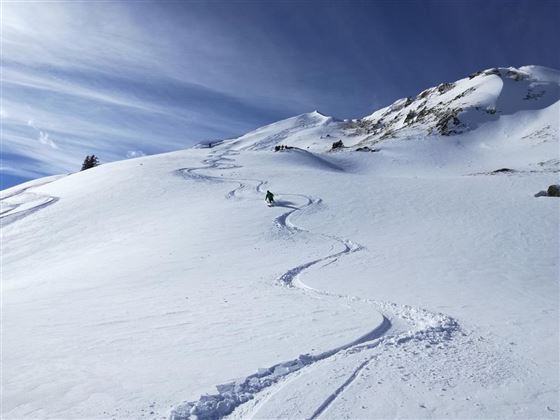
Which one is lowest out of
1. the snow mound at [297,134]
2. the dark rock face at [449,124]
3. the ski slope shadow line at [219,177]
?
the ski slope shadow line at [219,177]

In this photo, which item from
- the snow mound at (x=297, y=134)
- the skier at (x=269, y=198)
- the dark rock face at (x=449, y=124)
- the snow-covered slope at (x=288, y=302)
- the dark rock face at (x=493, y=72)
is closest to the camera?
the snow-covered slope at (x=288, y=302)

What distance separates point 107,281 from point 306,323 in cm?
938

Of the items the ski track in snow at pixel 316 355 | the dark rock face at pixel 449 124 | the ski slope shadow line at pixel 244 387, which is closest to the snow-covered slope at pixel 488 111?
the dark rock face at pixel 449 124

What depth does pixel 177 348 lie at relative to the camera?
9.23 metres

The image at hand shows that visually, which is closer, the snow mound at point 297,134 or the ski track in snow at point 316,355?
the ski track in snow at point 316,355

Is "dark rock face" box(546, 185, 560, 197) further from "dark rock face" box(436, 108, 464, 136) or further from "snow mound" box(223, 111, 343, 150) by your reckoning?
"snow mound" box(223, 111, 343, 150)

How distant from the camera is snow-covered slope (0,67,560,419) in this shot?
7211 mm

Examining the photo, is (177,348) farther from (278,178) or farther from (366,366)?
(278,178)

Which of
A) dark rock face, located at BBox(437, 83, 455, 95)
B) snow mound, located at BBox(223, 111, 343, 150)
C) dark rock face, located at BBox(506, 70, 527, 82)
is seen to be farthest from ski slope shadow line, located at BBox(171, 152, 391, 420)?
dark rock face, located at BBox(437, 83, 455, 95)

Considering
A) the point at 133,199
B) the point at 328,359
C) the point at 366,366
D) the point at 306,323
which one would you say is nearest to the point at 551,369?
the point at 366,366

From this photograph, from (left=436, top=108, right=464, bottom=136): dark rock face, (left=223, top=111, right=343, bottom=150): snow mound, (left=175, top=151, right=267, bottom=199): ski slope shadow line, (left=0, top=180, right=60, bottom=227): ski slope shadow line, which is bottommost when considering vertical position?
(left=0, top=180, right=60, bottom=227): ski slope shadow line

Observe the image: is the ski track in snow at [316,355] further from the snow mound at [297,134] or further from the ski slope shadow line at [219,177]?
the snow mound at [297,134]

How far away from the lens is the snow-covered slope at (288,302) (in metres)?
7.21

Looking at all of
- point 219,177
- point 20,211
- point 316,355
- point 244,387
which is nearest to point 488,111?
point 219,177
